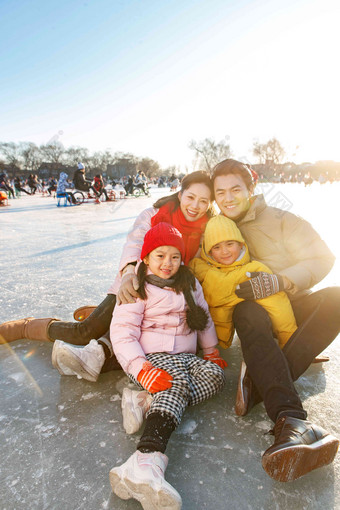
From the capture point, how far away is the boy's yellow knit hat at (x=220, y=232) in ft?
6.22

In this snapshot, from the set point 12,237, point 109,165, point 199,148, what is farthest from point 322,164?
point 12,237

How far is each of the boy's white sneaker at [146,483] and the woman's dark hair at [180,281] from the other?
0.78 m

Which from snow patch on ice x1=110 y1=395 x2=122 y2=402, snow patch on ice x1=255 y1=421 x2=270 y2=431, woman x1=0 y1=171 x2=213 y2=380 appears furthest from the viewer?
woman x1=0 y1=171 x2=213 y2=380

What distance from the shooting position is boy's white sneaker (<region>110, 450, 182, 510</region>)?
100cm

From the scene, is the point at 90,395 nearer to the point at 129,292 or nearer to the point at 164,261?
the point at 129,292

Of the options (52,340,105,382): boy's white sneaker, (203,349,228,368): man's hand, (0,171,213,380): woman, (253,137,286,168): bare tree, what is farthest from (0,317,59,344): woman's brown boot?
(253,137,286,168): bare tree

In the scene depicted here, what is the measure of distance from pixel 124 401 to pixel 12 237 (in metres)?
5.65

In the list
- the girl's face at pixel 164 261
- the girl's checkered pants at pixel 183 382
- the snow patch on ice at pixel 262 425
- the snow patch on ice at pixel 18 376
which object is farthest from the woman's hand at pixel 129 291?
the snow patch on ice at pixel 262 425

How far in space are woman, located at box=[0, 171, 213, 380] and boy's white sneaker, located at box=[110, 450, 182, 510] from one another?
78 centimetres

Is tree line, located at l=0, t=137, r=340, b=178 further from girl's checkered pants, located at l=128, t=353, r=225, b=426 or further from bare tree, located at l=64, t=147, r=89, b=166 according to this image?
girl's checkered pants, located at l=128, t=353, r=225, b=426

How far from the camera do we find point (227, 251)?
192 centimetres

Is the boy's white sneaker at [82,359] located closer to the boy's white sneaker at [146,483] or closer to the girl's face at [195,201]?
the boy's white sneaker at [146,483]

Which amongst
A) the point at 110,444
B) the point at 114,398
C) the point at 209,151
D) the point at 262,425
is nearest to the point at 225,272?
the point at 262,425

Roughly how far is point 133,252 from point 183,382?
2.94 ft
